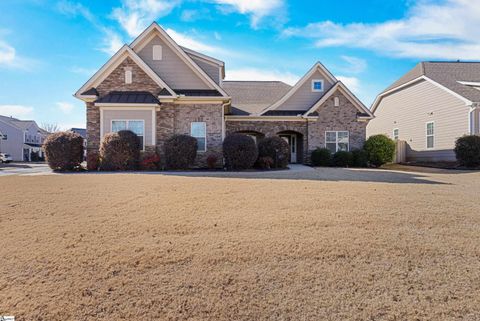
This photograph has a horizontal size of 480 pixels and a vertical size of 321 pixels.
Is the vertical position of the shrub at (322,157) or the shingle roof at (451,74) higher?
the shingle roof at (451,74)

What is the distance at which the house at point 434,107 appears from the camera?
709 inches

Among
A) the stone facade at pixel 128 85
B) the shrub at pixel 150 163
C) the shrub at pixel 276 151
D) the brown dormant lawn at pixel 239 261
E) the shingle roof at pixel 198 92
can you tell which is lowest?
the brown dormant lawn at pixel 239 261

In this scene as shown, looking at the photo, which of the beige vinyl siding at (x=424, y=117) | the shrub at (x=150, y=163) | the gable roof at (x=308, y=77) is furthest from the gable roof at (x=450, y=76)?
the shrub at (x=150, y=163)

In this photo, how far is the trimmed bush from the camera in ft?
57.7

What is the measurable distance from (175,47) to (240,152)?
7433 mm

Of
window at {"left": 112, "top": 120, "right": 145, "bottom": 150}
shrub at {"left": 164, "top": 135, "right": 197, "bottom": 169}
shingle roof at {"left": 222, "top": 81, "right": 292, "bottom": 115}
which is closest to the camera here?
shrub at {"left": 164, "top": 135, "right": 197, "bottom": 169}

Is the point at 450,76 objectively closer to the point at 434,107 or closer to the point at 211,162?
the point at 434,107

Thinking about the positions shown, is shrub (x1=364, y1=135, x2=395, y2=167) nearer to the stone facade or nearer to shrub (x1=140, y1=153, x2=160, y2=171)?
shrub (x1=140, y1=153, x2=160, y2=171)

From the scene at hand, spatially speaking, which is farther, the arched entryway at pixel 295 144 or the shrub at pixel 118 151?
the arched entryway at pixel 295 144

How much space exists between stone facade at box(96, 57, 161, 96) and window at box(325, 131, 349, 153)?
449 inches

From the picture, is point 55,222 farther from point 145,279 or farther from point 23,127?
point 23,127

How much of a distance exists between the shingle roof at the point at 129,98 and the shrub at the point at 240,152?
445 centimetres

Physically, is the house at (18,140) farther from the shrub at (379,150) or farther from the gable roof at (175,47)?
the shrub at (379,150)

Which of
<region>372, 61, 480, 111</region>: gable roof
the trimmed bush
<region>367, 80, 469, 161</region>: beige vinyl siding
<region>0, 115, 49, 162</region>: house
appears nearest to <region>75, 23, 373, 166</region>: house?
the trimmed bush
